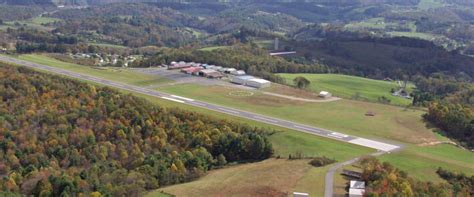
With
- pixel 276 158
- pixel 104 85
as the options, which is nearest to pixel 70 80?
pixel 104 85

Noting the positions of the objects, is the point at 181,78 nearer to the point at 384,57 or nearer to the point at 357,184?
the point at 357,184

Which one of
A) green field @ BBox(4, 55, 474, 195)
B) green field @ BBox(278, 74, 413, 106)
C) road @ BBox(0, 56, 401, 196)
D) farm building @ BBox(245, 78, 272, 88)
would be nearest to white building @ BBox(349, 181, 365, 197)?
road @ BBox(0, 56, 401, 196)

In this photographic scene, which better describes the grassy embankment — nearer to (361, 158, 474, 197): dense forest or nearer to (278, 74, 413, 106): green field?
(361, 158, 474, 197): dense forest

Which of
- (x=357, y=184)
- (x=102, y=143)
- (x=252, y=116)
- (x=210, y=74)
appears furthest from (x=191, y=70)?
(x=357, y=184)

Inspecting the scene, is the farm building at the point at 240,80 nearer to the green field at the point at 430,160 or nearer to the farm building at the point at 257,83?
the farm building at the point at 257,83

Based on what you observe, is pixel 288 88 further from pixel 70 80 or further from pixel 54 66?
pixel 54 66

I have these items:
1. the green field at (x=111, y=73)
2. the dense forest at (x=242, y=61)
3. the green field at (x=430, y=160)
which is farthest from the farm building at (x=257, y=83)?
the green field at (x=430, y=160)
